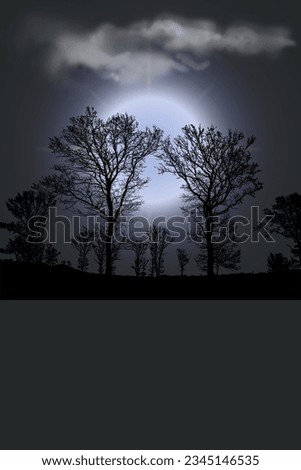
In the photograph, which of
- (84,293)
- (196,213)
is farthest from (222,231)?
(84,293)

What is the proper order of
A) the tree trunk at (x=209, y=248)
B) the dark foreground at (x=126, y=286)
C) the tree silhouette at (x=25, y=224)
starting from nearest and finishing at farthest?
the dark foreground at (x=126, y=286)
the tree trunk at (x=209, y=248)
the tree silhouette at (x=25, y=224)

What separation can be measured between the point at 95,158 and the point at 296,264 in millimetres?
20335

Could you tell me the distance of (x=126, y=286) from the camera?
19.1 meters

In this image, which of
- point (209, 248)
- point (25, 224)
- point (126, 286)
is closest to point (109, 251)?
point (126, 286)

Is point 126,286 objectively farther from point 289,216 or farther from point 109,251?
point 289,216

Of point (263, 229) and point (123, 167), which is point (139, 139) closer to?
point (123, 167)

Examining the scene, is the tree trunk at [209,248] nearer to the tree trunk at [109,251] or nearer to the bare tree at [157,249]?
the tree trunk at [109,251]

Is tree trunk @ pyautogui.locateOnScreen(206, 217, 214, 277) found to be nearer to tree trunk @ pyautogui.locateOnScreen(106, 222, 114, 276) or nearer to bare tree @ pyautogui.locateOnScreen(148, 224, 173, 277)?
tree trunk @ pyautogui.locateOnScreen(106, 222, 114, 276)

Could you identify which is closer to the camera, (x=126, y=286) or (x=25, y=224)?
(x=126, y=286)

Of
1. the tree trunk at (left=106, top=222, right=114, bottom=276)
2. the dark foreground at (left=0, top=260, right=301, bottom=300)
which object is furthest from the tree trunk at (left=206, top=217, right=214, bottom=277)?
the tree trunk at (left=106, top=222, right=114, bottom=276)

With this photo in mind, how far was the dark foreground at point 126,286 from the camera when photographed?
17219 mm

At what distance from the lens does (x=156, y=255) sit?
48594 millimetres

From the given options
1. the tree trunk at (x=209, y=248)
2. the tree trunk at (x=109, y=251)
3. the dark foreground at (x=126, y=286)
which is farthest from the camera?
the tree trunk at (x=209, y=248)

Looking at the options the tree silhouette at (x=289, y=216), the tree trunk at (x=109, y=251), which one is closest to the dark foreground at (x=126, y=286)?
the tree trunk at (x=109, y=251)
